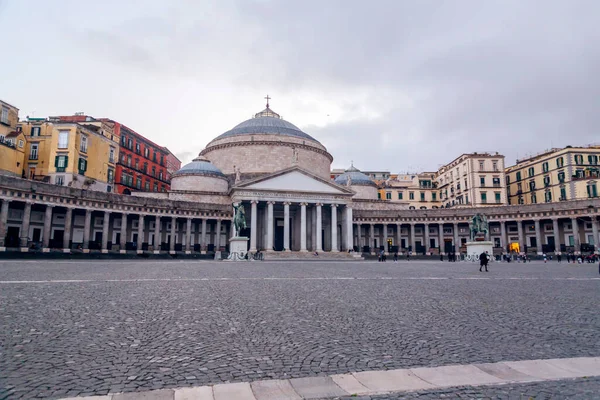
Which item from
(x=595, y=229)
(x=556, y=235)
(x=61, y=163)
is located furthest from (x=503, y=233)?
(x=61, y=163)

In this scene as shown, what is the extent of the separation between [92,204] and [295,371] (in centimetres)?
4417

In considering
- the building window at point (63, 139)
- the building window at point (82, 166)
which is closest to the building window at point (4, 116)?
the building window at point (63, 139)

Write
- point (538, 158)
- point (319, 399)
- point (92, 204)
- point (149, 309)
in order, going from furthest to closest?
1. point (538, 158)
2. point (92, 204)
3. point (149, 309)
4. point (319, 399)

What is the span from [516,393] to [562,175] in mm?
68178

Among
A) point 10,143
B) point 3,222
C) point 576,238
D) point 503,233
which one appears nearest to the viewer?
point 3,222

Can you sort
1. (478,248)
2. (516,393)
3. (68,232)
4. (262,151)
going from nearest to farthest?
(516,393)
(478,248)
(68,232)
(262,151)

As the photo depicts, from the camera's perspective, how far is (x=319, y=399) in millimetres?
3781

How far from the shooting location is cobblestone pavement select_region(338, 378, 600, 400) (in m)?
3.85

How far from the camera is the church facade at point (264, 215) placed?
41219 mm

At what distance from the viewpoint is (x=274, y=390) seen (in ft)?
13.0

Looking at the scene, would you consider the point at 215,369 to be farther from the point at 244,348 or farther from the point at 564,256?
the point at 564,256

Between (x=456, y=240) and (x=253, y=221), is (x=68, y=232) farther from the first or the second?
(x=456, y=240)

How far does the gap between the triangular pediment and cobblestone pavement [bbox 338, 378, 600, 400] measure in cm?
4522

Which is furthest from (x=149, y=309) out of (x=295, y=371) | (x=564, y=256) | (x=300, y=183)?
(x=564, y=256)
